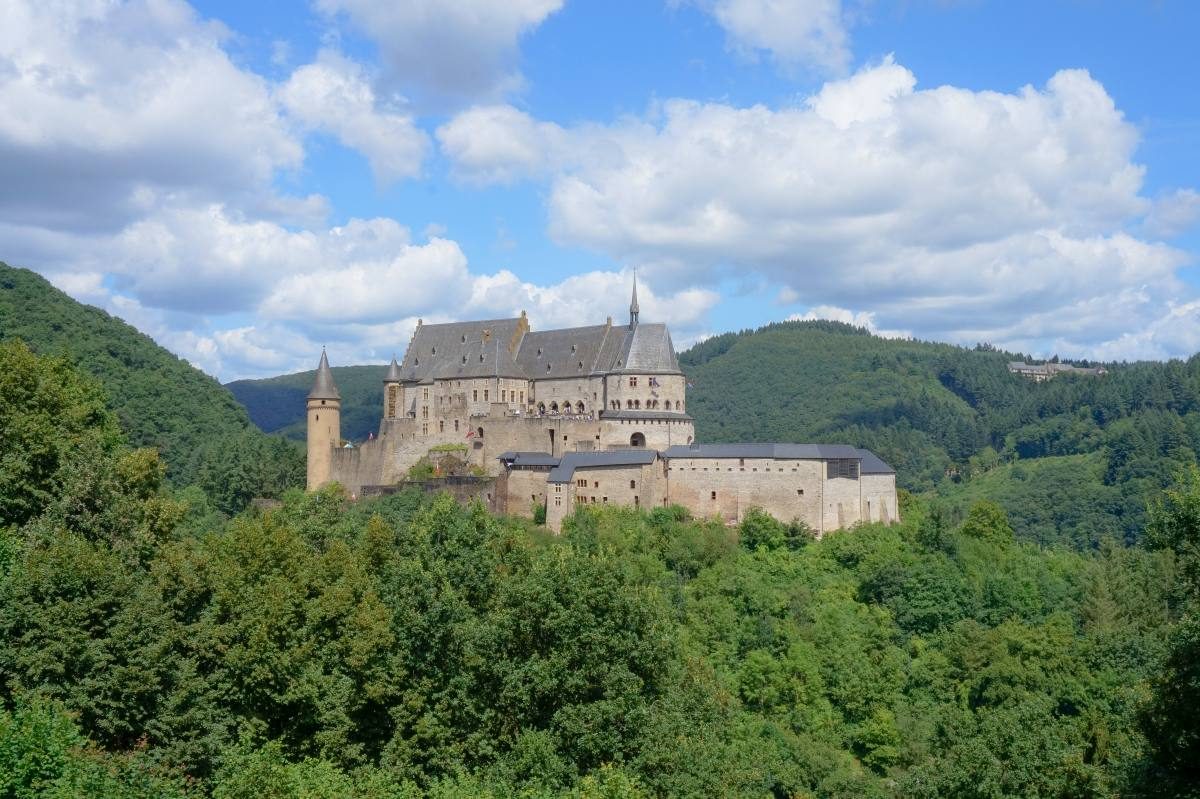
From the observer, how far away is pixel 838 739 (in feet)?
154

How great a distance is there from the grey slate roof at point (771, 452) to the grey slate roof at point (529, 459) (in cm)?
651

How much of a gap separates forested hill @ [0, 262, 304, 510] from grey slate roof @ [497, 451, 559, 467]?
634 inches

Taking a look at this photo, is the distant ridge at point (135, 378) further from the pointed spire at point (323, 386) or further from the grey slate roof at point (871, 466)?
the grey slate roof at point (871, 466)

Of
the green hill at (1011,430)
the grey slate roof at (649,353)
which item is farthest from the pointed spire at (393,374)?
the green hill at (1011,430)

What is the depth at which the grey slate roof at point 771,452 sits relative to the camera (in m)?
60.8

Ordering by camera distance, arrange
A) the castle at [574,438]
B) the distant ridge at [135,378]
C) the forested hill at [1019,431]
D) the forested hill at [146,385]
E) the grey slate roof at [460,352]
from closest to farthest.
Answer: the castle at [574,438], the grey slate roof at [460,352], the forested hill at [146,385], the distant ridge at [135,378], the forested hill at [1019,431]

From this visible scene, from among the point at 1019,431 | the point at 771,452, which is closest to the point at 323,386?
the point at 771,452

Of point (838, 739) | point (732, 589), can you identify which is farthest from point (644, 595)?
point (732, 589)

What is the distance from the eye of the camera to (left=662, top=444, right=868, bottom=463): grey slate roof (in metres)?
60.8

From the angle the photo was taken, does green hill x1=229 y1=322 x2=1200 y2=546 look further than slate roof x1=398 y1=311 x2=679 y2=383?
Yes

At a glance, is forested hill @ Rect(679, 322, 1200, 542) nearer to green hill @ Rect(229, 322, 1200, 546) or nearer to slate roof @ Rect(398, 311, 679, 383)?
green hill @ Rect(229, 322, 1200, 546)

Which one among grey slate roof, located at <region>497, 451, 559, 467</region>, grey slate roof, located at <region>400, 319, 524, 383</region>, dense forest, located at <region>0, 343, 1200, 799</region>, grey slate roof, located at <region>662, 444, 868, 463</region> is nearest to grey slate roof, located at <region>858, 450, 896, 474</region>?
grey slate roof, located at <region>662, 444, 868, 463</region>

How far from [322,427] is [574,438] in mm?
16248

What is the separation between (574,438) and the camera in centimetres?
A: 6738
